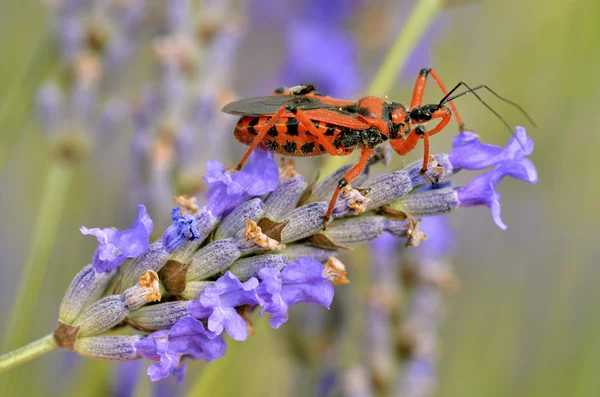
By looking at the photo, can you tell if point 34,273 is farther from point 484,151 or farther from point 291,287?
point 484,151

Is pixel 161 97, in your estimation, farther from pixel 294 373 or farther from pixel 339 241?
pixel 339 241

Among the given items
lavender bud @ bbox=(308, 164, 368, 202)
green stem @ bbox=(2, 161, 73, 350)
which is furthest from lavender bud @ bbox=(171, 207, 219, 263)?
green stem @ bbox=(2, 161, 73, 350)

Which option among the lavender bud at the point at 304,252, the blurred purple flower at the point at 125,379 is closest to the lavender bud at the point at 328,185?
the lavender bud at the point at 304,252

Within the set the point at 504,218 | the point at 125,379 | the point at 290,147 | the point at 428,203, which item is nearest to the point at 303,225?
the point at 428,203

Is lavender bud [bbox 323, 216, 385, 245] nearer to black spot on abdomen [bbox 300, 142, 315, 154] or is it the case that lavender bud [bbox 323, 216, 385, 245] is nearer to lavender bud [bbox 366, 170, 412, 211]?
lavender bud [bbox 366, 170, 412, 211]

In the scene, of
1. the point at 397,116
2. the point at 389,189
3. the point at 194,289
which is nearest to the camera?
the point at 194,289

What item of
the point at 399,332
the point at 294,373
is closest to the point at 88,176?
the point at 294,373

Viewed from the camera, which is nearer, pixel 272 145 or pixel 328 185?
pixel 328 185
